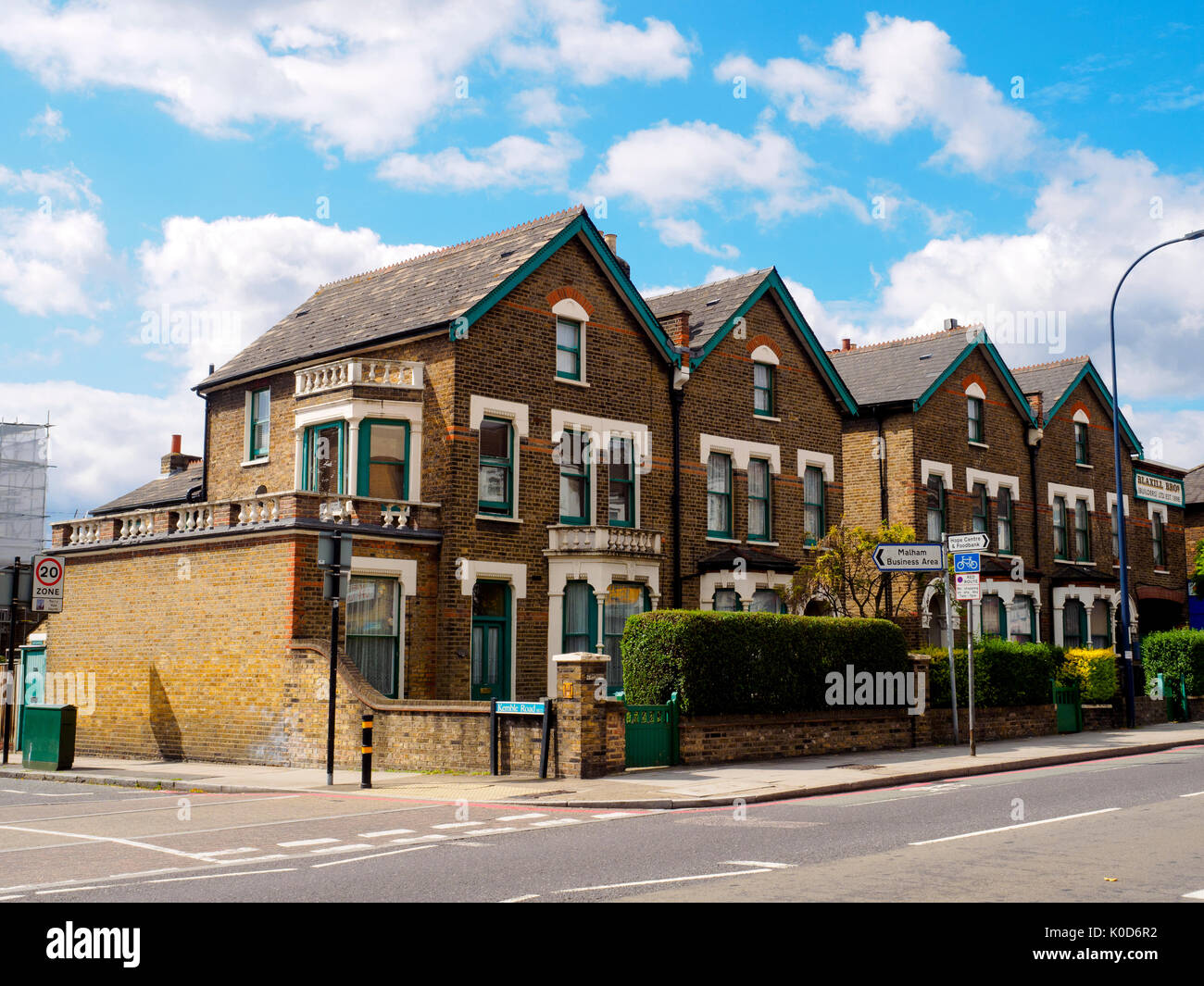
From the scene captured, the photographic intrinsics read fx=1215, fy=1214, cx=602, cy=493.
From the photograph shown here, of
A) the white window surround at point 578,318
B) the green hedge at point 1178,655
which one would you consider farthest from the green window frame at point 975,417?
the white window surround at point 578,318

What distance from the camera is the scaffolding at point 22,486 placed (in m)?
63.1

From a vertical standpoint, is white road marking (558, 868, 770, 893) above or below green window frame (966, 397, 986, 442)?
below

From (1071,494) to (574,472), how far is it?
845 inches

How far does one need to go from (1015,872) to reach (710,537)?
769 inches

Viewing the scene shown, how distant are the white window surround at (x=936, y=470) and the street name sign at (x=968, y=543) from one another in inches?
544

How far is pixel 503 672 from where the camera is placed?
25.0 m

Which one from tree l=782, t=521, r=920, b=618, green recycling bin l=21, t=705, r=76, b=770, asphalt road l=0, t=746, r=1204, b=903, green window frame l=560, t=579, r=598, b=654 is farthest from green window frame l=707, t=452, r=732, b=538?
green recycling bin l=21, t=705, r=76, b=770

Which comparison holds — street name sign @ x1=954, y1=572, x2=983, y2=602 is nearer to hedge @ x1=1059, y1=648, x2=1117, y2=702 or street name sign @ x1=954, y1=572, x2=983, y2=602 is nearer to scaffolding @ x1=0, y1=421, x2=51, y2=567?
hedge @ x1=1059, y1=648, x2=1117, y2=702

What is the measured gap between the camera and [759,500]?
3058 cm

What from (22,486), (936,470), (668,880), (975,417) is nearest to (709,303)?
(936,470)

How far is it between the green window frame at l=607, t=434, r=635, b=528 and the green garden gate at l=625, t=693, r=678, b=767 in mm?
8450

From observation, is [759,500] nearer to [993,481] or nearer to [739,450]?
[739,450]

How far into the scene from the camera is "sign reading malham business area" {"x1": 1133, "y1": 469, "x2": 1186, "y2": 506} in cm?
4303
